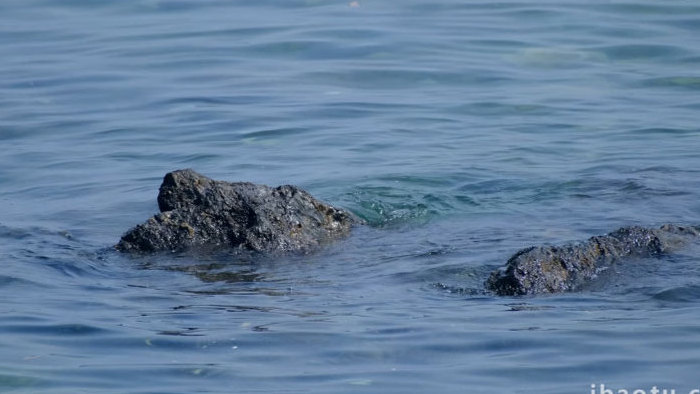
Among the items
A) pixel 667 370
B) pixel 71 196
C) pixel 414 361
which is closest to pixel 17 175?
pixel 71 196

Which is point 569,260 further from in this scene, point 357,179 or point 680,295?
A: point 357,179

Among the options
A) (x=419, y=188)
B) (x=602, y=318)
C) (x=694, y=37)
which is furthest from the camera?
(x=694, y=37)

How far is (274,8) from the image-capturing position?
18.2m

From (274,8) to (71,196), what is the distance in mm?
8728

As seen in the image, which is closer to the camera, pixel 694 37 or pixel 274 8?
pixel 694 37

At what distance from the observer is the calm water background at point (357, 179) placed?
5.81 m

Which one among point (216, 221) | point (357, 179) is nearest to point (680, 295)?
point (216, 221)

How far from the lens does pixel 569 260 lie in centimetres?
690

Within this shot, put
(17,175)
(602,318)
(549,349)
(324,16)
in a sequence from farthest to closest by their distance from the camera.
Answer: (324,16)
(17,175)
(602,318)
(549,349)

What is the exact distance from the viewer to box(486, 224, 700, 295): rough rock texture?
673 centimetres

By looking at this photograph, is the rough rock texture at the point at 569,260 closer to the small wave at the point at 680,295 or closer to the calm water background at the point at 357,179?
the calm water background at the point at 357,179

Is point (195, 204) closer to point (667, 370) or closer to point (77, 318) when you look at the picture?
point (77, 318)

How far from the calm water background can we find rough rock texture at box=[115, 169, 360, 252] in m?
0.21

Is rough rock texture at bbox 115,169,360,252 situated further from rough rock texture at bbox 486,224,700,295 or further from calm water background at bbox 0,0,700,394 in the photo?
rough rock texture at bbox 486,224,700,295
